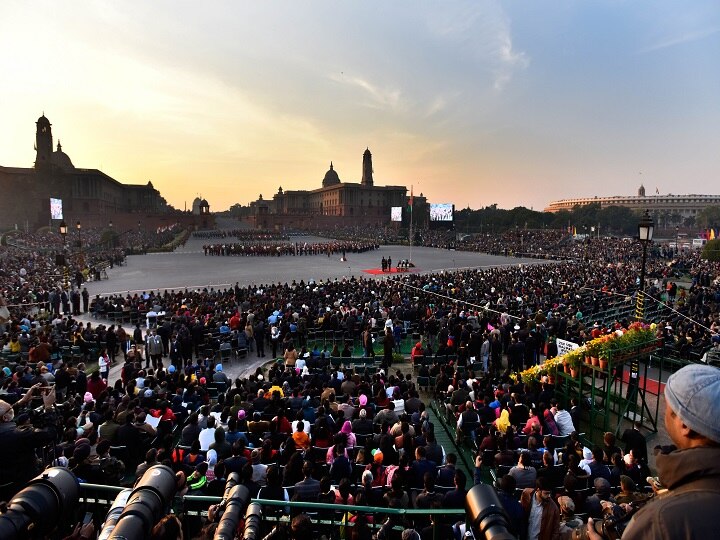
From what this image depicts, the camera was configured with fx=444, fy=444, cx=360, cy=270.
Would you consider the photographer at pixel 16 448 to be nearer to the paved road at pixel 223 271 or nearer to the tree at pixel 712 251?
the paved road at pixel 223 271

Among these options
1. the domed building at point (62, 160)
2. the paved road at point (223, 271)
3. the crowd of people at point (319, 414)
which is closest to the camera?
the crowd of people at point (319, 414)

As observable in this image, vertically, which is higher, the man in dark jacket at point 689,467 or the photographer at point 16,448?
the man in dark jacket at point 689,467

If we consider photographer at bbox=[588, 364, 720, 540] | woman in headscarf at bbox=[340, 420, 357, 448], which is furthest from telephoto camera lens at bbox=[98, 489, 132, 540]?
woman in headscarf at bbox=[340, 420, 357, 448]

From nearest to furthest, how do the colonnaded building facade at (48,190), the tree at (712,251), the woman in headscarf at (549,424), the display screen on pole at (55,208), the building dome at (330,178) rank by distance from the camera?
the woman in headscarf at (549,424) < the tree at (712,251) < the display screen on pole at (55,208) < the colonnaded building facade at (48,190) < the building dome at (330,178)

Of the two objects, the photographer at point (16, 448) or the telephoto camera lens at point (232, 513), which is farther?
the photographer at point (16, 448)

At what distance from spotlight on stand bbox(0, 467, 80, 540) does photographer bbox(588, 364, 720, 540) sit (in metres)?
3.14

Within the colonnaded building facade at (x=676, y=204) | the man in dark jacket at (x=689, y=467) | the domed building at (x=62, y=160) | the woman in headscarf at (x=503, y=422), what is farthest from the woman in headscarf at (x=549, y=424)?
the colonnaded building facade at (x=676, y=204)

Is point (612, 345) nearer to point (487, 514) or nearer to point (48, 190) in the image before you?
point (487, 514)

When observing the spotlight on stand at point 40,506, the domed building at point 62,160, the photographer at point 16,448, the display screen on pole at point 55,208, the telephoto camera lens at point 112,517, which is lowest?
the photographer at point 16,448

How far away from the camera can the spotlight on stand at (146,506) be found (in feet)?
7.91

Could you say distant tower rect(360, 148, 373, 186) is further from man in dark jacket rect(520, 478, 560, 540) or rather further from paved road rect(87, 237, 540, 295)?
man in dark jacket rect(520, 478, 560, 540)

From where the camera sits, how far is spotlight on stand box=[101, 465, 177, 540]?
2.41 m

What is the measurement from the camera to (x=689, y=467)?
61.4 inches

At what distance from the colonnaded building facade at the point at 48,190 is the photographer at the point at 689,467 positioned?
107 m
